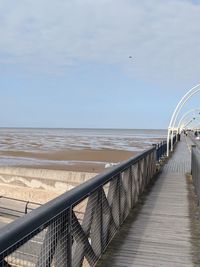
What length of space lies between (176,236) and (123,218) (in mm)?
1142

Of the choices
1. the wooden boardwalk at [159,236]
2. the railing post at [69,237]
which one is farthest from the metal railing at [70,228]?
the wooden boardwalk at [159,236]

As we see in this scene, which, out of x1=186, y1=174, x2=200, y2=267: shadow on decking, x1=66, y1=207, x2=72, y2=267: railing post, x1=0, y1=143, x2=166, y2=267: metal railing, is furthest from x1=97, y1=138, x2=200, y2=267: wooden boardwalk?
x1=66, y1=207, x2=72, y2=267: railing post

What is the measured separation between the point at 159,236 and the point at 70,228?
2851mm

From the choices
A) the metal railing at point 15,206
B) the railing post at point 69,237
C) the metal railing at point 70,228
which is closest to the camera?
the metal railing at point 70,228

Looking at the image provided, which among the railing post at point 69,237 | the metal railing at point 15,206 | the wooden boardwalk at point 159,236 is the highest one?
the railing post at point 69,237

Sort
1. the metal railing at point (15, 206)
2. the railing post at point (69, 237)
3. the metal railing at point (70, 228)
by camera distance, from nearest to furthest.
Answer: the metal railing at point (70, 228)
the railing post at point (69, 237)
the metal railing at point (15, 206)

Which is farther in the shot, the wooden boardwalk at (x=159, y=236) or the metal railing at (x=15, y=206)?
the metal railing at (x=15, y=206)

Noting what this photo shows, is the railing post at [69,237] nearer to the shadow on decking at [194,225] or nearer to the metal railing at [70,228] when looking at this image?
the metal railing at [70,228]

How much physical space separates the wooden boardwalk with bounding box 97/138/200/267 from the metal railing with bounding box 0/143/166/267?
0.23m

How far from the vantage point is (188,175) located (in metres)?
14.2

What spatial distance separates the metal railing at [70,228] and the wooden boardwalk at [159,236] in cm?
23

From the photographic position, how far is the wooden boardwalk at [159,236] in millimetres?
5195

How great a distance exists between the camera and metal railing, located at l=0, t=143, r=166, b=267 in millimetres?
2740

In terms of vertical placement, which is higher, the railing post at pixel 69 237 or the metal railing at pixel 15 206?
the railing post at pixel 69 237
